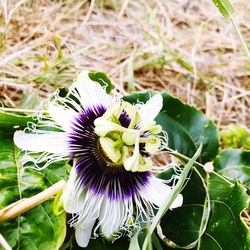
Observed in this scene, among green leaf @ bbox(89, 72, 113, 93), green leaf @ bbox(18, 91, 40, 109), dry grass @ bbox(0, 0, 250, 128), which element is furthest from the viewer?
dry grass @ bbox(0, 0, 250, 128)

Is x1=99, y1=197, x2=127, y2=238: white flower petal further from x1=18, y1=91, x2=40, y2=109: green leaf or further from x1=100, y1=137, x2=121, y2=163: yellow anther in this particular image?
x1=18, y1=91, x2=40, y2=109: green leaf

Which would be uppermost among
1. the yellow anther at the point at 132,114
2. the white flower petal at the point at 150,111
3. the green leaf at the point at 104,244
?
the yellow anther at the point at 132,114

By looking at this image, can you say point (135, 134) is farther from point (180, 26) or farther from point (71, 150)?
point (180, 26)

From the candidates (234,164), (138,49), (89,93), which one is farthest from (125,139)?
(138,49)

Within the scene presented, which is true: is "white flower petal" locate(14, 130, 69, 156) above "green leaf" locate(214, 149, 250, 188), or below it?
above

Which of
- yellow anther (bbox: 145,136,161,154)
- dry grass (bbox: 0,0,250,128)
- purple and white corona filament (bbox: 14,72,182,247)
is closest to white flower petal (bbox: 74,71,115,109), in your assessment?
purple and white corona filament (bbox: 14,72,182,247)

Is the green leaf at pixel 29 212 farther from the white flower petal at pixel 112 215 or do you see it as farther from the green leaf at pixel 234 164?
the green leaf at pixel 234 164

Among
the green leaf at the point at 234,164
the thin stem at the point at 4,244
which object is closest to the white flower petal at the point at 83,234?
the thin stem at the point at 4,244

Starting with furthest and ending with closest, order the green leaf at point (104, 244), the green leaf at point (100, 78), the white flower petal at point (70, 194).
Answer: the green leaf at point (100, 78), the green leaf at point (104, 244), the white flower petal at point (70, 194)
